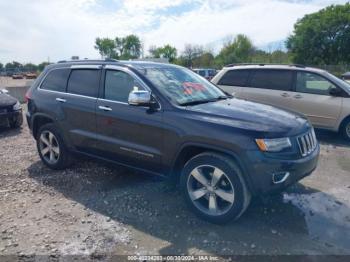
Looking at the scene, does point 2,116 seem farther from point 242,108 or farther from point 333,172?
point 333,172

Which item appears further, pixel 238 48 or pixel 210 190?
pixel 238 48

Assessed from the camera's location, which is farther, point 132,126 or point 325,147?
point 325,147

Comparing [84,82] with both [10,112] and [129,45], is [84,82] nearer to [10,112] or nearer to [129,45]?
[10,112]

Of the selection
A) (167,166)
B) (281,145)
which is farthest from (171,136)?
(281,145)

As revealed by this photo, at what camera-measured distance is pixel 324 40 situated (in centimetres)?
4906

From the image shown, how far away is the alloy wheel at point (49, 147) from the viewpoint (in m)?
5.24

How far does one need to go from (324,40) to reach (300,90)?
4769cm

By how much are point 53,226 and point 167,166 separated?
1487 mm

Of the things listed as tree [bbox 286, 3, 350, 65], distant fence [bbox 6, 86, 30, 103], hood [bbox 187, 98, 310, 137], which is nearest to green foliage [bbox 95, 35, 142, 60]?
tree [bbox 286, 3, 350, 65]

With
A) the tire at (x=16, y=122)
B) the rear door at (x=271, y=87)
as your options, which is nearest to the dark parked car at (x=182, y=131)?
the rear door at (x=271, y=87)

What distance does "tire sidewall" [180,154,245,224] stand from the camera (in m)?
3.39

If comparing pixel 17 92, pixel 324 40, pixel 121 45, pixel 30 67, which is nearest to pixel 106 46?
pixel 121 45

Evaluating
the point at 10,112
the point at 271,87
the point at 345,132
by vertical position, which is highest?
the point at 271,87

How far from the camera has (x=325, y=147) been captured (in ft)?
22.8
